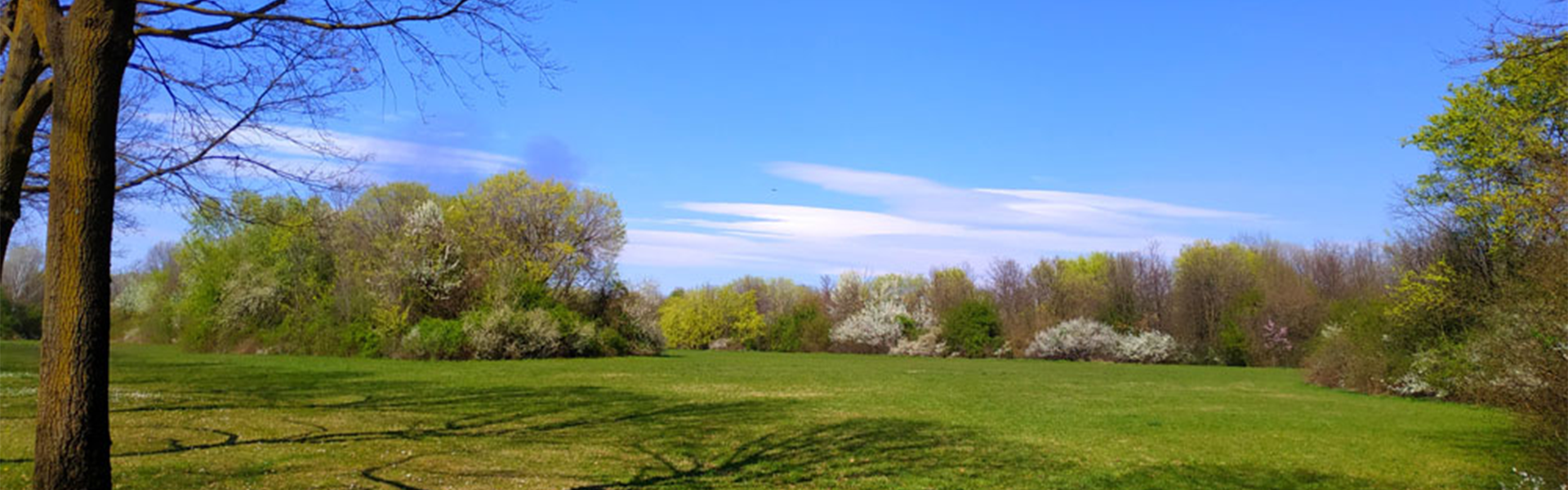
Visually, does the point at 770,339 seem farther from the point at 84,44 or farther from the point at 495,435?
the point at 84,44

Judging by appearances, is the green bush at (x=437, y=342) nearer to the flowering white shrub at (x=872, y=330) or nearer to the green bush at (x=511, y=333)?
the green bush at (x=511, y=333)

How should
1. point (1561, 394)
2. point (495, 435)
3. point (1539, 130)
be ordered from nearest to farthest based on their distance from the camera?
point (1561, 394)
point (495, 435)
point (1539, 130)

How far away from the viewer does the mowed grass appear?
817 centimetres

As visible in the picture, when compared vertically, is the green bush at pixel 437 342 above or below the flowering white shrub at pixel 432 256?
below

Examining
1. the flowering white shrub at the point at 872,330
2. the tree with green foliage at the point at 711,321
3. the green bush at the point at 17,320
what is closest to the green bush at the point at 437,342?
the flowering white shrub at the point at 872,330

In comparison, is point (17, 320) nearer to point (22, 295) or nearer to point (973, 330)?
point (22, 295)

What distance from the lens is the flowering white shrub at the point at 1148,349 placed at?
45.3 metres

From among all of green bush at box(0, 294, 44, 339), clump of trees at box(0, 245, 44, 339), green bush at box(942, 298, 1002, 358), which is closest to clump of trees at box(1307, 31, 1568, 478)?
green bush at box(942, 298, 1002, 358)

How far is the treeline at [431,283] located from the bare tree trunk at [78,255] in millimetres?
25979

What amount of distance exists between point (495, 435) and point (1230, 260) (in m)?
53.9

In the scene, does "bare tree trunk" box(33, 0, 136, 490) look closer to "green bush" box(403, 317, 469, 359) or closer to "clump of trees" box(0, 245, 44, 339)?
"green bush" box(403, 317, 469, 359)

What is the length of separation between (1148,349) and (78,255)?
47.1 meters

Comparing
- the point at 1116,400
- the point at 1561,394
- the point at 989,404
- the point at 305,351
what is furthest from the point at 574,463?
the point at 305,351

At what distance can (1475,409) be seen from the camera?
18172 mm
